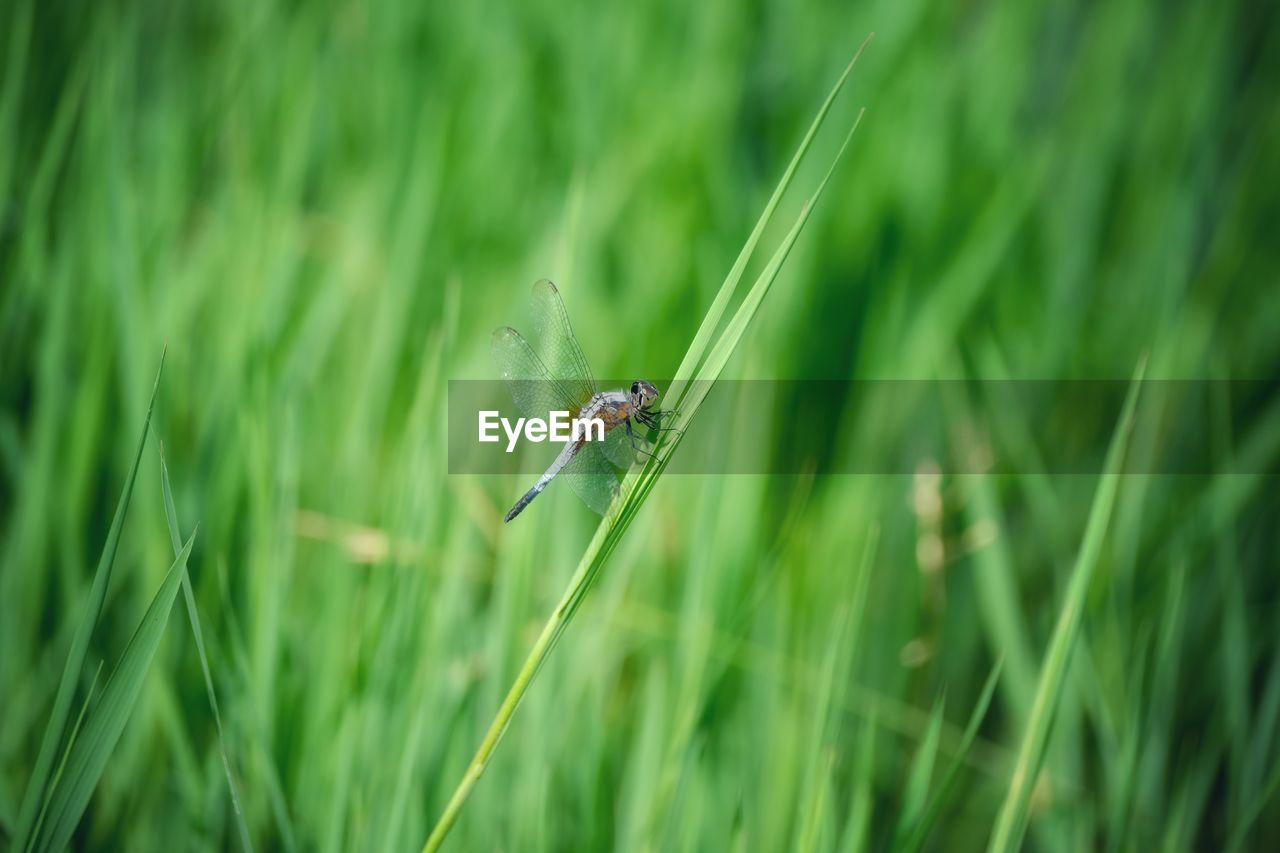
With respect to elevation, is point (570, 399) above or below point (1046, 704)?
above

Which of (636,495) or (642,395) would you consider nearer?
(636,495)

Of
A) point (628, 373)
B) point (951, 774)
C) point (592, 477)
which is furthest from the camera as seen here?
point (628, 373)

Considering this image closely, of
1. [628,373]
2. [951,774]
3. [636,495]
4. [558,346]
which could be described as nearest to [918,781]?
[951,774]

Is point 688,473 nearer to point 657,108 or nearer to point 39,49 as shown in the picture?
point 657,108

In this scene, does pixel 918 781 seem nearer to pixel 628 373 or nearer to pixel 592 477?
pixel 592 477

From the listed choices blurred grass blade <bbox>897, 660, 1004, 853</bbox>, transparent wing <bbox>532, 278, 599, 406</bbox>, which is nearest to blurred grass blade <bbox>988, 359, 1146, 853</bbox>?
blurred grass blade <bbox>897, 660, 1004, 853</bbox>

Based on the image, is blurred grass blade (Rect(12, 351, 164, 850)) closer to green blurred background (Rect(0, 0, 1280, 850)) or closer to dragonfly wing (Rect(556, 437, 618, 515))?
green blurred background (Rect(0, 0, 1280, 850))
